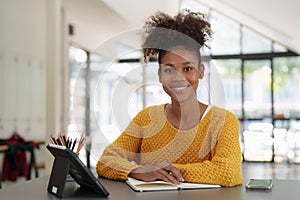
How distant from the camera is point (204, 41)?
1.36 metres

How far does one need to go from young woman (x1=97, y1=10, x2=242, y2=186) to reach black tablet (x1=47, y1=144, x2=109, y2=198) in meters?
0.17

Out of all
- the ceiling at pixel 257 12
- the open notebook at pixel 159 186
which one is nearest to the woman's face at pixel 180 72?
the open notebook at pixel 159 186

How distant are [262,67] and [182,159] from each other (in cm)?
797

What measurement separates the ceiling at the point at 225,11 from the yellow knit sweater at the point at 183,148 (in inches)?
150

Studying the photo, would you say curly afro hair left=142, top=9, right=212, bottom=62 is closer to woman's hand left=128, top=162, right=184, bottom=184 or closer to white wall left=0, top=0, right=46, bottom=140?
woman's hand left=128, top=162, right=184, bottom=184

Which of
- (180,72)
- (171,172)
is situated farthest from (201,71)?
(171,172)

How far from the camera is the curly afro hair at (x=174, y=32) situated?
4.29 feet

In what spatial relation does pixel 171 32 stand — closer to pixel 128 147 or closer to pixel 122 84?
pixel 122 84

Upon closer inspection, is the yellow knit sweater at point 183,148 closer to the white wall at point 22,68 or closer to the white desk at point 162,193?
the white desk at point 162,193

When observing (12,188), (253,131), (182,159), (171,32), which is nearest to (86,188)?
(12,188)

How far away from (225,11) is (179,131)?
7.75 metres

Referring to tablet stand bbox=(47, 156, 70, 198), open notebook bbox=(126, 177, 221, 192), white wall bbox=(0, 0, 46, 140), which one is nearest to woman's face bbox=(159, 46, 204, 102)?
open notebook bbox=(126, 177, 221, 192)

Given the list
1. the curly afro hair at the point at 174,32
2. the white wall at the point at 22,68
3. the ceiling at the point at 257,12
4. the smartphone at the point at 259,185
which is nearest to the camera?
the smartphone at the point at 259,185

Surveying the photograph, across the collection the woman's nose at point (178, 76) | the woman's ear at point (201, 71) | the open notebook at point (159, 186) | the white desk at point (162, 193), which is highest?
the woman's ear at point (201, 71)
